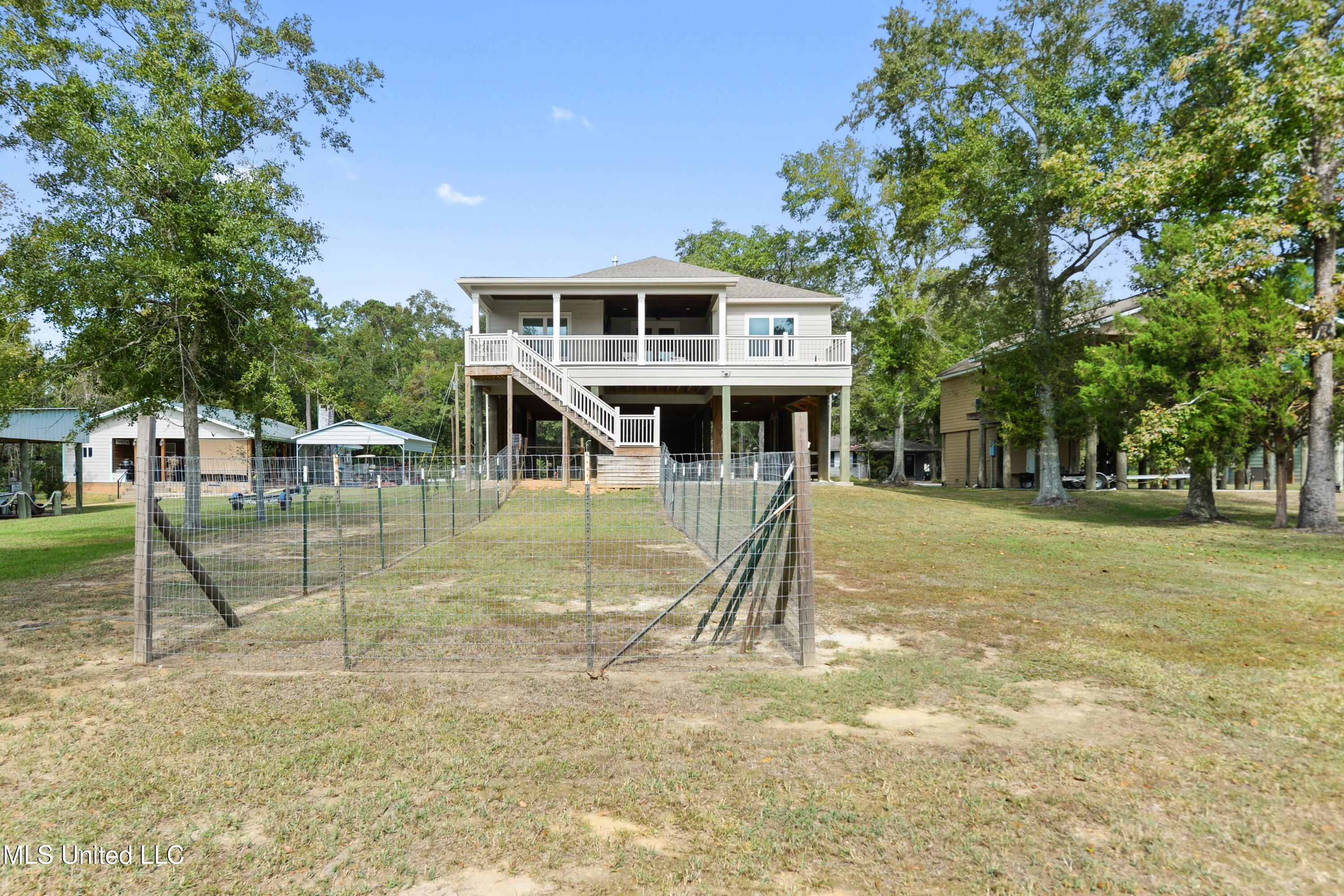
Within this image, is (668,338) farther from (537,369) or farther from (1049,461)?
(1049,461)

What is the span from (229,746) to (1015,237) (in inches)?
806

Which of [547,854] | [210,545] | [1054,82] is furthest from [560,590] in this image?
[1054,82]

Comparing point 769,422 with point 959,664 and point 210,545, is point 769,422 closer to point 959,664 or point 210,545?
point 210,545

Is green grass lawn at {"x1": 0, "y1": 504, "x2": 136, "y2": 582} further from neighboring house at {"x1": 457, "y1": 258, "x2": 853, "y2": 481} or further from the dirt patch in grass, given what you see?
the dirt patch in grass

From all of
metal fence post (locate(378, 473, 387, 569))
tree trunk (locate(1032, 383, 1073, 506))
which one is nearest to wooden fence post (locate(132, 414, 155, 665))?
metal fence post (locate(378, 473, 387, 569))

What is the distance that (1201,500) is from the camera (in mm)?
15758

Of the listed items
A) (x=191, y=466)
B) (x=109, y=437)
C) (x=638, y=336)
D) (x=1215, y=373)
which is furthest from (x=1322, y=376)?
(x=109, y=437)

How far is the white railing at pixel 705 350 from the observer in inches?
840

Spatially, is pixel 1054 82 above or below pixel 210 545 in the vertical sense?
above

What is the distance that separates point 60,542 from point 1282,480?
24645 millimetres

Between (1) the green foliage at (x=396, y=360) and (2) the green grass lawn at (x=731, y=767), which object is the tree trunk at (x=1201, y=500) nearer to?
(2) the green grass lawn at (x=731, y=767)

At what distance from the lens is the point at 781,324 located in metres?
24.4

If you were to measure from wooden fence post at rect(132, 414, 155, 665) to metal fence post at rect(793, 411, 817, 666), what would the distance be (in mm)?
5103

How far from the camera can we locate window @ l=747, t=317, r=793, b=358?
21.9 meters
